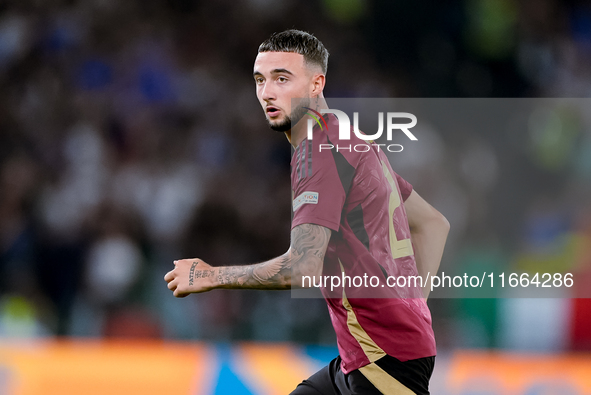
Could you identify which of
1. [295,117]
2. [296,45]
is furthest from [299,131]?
[296,45]

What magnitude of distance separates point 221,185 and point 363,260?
433cm

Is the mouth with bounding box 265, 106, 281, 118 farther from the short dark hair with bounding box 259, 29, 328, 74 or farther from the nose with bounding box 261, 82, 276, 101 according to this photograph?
the short dark hair with bounding box 259, 29, 328, 74

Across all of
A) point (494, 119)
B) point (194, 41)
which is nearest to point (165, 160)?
point (194, 41)

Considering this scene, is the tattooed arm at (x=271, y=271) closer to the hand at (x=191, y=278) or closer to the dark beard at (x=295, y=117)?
the hand at (x=191, y=278)

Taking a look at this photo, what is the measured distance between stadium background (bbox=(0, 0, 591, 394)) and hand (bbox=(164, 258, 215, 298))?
79.5 inches

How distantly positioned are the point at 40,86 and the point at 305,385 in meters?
5.98

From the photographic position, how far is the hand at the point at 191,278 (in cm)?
208

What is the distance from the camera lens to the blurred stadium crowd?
5320mm

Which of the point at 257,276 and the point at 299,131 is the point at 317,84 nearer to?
the point at 299,131

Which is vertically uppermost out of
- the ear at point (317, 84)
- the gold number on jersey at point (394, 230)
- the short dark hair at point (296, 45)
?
the short dark hair at point (296, 45)

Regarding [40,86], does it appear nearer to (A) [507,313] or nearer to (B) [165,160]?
(B) [165,160]

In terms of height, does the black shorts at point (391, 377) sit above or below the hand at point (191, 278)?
below

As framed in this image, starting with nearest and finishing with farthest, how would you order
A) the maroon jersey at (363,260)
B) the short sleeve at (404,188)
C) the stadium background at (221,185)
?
the maroon jersey at (363,260) → the short sleeve at (404,188) → the stadium background at (221,185)

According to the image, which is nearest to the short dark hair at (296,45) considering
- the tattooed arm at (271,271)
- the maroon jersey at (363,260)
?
the maroon jersey at (363,260)
